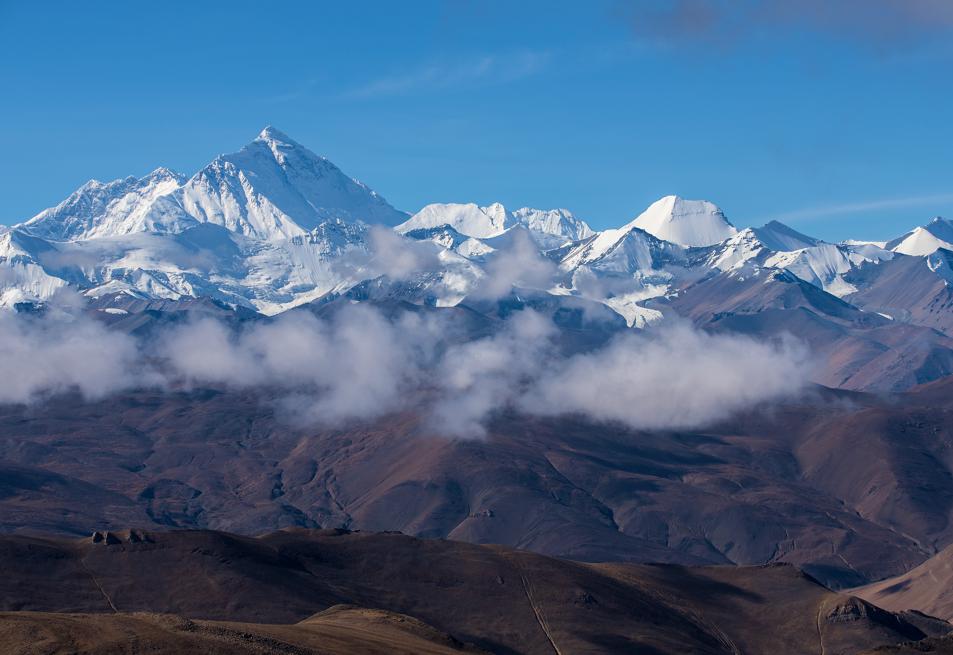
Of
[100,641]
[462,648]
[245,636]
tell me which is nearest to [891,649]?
[462,648]

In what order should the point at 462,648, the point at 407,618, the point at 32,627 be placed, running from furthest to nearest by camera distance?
1. the point at 407,618
2. the point at 462,648
3. the point at 32,627

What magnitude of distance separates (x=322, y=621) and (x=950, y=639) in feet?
305

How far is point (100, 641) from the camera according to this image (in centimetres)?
10256

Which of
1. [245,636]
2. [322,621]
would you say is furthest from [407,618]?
[245,636]

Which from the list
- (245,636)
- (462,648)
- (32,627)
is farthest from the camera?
(462,648)

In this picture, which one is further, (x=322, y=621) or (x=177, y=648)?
(x=322, y=621)

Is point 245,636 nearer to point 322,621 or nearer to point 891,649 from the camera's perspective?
point 322,621

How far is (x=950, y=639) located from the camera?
161250 mm

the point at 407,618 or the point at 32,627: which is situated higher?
the point at 32,627

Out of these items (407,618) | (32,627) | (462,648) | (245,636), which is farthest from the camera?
(407,618)

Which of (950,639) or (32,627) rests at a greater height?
(32,627)

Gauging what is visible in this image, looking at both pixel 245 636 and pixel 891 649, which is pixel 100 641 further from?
pixel 891 649

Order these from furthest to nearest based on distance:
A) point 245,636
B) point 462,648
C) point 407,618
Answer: point 407,618, point 462,648, point 245,636

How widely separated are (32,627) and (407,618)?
73.8m
